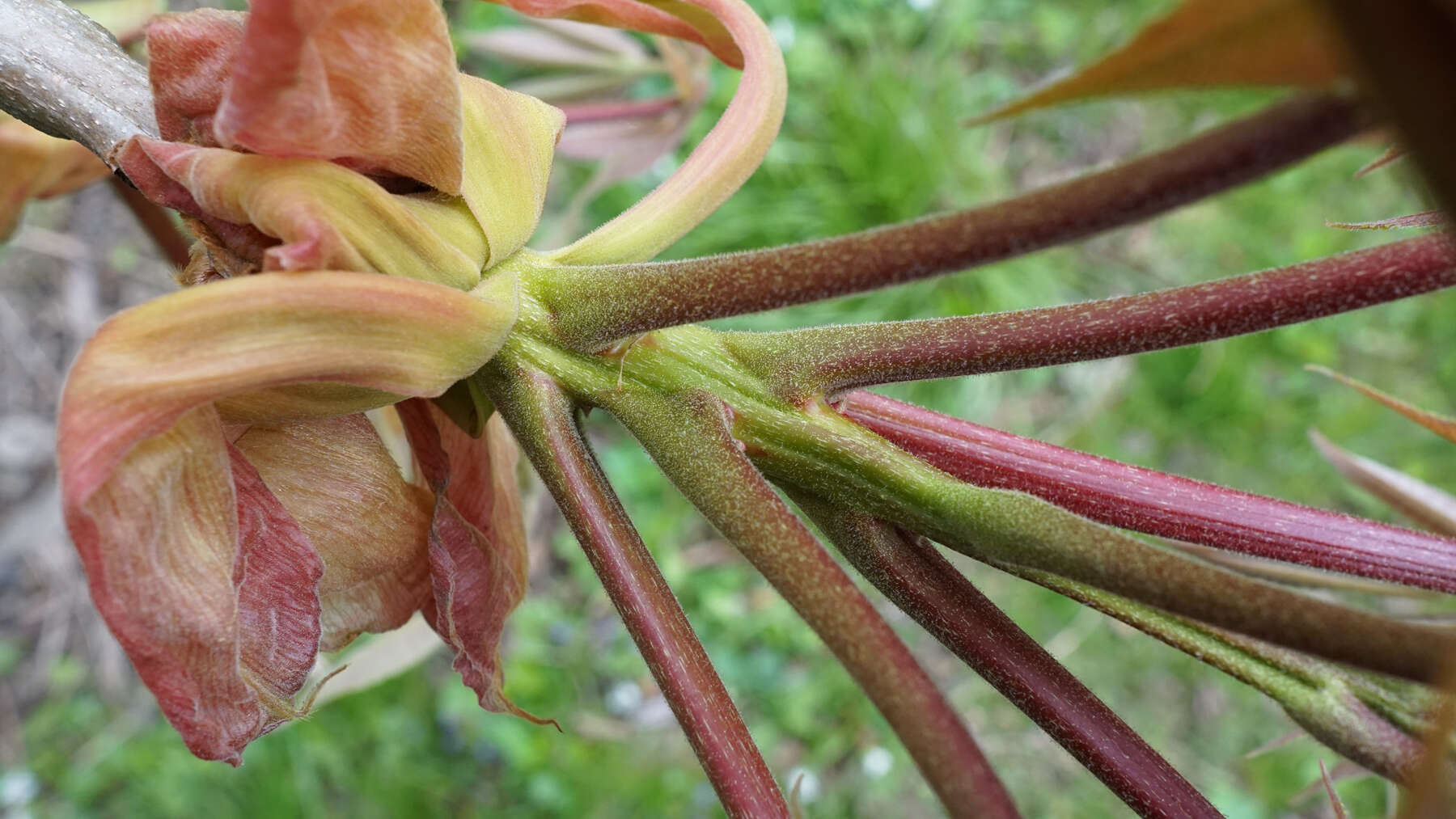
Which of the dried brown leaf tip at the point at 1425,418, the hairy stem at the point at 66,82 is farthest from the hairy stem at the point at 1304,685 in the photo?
the hairy stem at the point at 66,82

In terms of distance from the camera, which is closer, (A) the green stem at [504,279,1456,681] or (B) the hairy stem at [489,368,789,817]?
(A) the green stem at [504,279,1456,681]

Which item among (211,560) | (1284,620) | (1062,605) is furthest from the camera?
(1062,605)

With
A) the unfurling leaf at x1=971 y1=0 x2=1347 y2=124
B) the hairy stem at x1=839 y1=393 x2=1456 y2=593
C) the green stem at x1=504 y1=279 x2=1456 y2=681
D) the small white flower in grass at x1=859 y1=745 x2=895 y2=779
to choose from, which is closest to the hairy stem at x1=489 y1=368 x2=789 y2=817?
the green stem at x1=504 y1=279 x2=1456 y2=681

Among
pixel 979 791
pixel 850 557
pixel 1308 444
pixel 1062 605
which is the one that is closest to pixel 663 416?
pixel 850 557

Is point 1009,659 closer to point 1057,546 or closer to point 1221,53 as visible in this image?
point 1057,546

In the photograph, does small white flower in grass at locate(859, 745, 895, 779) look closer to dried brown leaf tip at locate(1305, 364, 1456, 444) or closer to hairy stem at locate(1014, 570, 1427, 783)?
dried brown leaf tip at locate(1305, 364, 1456, 444)

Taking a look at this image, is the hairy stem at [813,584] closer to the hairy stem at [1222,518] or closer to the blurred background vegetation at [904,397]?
the hairy stem at [1222,518]

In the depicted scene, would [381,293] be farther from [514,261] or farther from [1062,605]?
[1062,605]
